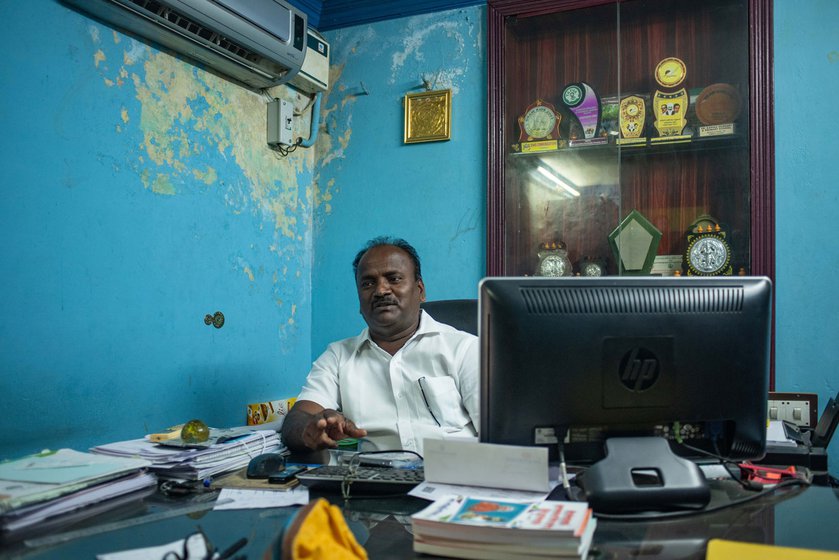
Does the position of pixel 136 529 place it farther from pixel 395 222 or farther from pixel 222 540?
pixel 395 222

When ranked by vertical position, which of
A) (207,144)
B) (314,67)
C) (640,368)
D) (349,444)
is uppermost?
(314,67)

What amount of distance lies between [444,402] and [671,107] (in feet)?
5.34

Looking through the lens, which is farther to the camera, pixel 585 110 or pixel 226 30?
pixel 585 110

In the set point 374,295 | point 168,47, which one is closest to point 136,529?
point 374,295

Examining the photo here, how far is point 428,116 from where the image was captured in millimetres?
2875

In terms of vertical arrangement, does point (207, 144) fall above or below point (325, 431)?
above

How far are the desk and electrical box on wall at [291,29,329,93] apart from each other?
2.12m

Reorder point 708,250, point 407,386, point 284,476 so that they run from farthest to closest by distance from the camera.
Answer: point 708,250 → point 407,386 → point 284,476

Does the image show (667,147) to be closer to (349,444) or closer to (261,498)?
(349,444)

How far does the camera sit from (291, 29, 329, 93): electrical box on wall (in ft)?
9.17

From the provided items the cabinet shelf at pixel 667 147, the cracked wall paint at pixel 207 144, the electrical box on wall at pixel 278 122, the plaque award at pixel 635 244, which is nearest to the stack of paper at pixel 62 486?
the cracked wall paint at pixel 207 144

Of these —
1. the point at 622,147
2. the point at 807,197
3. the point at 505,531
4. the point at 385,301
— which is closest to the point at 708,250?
the point at 807,197

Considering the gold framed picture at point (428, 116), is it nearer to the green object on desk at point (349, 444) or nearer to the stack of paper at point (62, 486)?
the green object on desk at point (349, 444)

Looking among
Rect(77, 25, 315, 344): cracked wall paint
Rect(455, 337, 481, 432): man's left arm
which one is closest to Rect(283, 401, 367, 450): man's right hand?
Rect(455, 337, 481, 432): man's left arm
